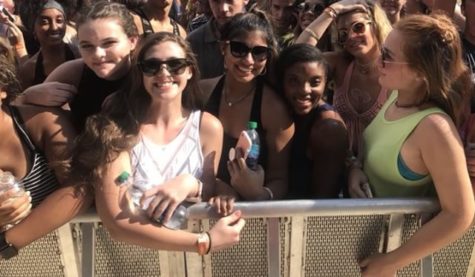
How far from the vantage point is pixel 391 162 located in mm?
2377

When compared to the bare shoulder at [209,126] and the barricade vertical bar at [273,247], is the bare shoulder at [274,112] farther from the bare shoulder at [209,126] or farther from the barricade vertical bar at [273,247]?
the barricade vertical bar at [273,247]

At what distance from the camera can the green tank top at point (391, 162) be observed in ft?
7.63

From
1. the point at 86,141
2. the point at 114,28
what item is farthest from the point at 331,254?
the point at 114,28

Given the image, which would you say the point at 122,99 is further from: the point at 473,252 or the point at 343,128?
the point at 473,252

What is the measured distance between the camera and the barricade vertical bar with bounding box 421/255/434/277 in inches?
95.9

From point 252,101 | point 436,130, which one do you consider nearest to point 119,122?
point 252,101

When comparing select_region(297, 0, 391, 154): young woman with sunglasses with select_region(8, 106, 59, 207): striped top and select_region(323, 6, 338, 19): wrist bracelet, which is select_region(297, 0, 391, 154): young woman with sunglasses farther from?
select_region(8, 106, 59, 207): striped top

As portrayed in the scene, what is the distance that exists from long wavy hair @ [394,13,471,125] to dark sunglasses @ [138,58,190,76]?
970 mm

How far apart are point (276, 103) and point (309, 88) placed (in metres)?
0.19

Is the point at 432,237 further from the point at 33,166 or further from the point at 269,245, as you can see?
the point at 33,166

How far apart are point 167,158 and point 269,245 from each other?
58 centimetres

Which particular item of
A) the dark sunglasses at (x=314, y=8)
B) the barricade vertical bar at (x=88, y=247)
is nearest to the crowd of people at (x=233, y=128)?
the barricade vertical bar at (x=88, y=247)

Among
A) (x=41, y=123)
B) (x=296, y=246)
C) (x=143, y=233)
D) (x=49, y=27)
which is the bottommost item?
(x=296, y=246)

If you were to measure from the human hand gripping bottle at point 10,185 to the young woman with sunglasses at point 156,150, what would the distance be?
22 centimetres
